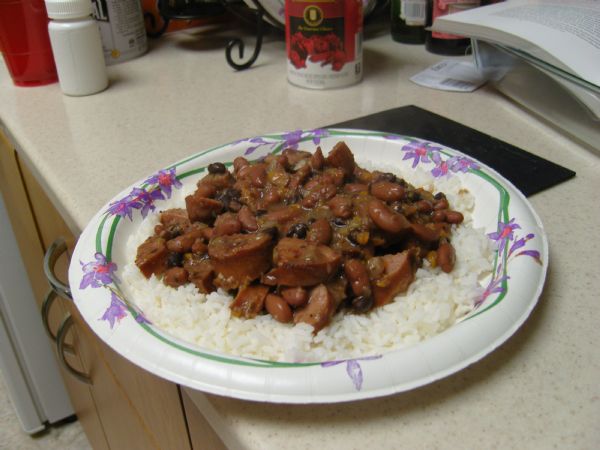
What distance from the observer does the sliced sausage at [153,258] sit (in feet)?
2.14

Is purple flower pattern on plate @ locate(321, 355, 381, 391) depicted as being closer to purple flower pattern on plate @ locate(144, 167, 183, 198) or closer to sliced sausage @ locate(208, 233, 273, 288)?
sliced sausage @ locate(208, 233, 273, 288)

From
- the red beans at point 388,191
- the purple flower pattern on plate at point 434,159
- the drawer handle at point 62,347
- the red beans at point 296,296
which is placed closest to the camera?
the red beans at point 296,296

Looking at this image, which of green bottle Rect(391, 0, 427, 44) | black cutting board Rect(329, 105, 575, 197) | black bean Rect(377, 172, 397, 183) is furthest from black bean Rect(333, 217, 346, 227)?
green bottle Rect(391, 0, 427, 44)

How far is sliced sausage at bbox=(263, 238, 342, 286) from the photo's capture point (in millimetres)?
574

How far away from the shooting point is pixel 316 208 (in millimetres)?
687

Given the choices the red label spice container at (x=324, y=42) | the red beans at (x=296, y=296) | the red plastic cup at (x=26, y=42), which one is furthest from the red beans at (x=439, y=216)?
the red plastic cup at (x=26, y=42)

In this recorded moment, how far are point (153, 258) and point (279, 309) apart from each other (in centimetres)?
17

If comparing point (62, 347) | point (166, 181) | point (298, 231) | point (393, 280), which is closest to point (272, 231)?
point (298, 231)

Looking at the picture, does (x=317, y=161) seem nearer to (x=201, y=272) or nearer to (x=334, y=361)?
(x=201, y=272)

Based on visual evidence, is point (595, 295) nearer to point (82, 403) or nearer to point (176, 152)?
point (176, 152)

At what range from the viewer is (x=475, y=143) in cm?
99

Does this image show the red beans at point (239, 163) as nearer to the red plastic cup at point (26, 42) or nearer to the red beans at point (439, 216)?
the red beans at point (439, 216)

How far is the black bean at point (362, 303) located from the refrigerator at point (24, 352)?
3.54 ft

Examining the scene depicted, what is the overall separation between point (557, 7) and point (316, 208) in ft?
2.58
